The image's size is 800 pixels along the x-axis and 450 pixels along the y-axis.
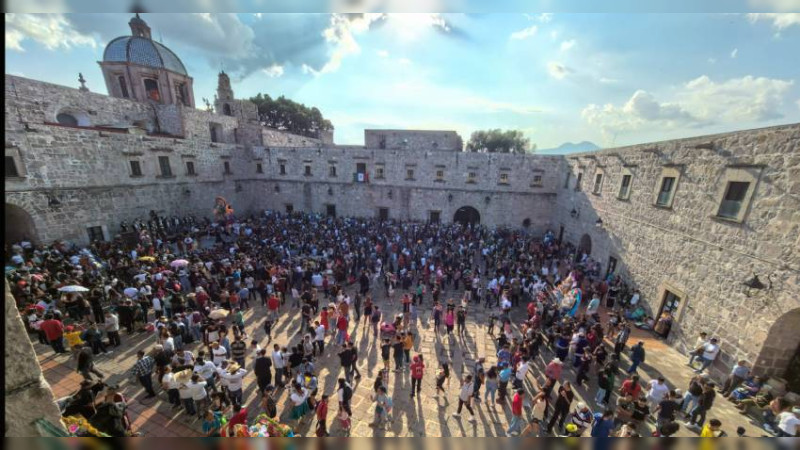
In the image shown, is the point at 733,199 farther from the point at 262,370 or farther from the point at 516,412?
the point at 262,370

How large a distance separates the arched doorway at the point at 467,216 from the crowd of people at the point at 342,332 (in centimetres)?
677

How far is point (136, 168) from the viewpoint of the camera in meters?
18.4

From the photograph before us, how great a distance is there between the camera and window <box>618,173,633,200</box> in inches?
525

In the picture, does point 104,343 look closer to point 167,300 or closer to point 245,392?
point 167,300

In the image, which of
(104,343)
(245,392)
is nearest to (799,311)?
(245,392)

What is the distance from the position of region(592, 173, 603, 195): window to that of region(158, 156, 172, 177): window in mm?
27222

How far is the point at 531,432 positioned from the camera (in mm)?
5621

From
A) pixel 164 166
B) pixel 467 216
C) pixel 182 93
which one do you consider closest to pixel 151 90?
pixel 182 93

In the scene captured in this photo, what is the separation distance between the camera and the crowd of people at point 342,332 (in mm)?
6617

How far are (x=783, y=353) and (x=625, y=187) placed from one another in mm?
7936

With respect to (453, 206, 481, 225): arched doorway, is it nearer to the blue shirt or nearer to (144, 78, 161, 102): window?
the blue shirt

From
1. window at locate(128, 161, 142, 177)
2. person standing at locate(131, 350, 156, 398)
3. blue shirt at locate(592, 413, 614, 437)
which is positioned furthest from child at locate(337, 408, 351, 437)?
window at locate(128, 161, 142, 177)

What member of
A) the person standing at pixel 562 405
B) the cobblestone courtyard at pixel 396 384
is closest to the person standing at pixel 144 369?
the cobblestone courtyard at pixel 396 384

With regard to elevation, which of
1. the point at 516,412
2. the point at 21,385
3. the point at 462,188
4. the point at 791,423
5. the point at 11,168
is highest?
the point at 11,168
